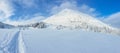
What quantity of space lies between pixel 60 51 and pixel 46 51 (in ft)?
2.56

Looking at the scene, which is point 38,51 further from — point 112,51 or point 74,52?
point 112,51

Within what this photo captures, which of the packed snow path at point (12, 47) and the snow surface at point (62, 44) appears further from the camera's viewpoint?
the snow surface at point (62, 44)

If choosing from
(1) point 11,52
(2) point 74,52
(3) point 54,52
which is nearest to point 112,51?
(2) point 74,52

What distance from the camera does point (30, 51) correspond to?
37.4 feet

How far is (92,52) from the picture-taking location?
12141 mm

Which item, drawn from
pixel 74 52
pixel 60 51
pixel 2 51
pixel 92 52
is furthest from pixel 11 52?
pixel 92 52

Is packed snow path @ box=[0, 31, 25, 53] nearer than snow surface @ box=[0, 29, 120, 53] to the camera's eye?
Yes

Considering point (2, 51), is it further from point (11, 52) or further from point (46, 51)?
point (46, 51)

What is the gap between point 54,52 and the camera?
457 inches

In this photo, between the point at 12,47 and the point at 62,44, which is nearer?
the point at 12,47

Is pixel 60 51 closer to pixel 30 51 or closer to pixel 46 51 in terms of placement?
pixel 46 51

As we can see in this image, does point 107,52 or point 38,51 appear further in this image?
point 107,52

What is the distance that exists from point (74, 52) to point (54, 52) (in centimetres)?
113

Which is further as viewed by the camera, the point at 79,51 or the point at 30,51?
the point at 79,51
